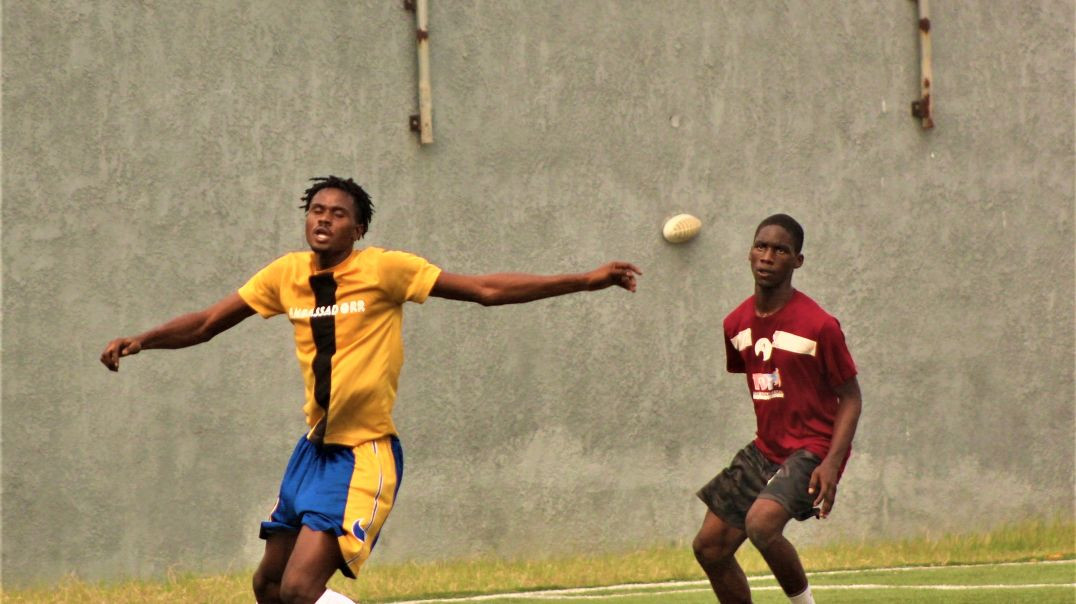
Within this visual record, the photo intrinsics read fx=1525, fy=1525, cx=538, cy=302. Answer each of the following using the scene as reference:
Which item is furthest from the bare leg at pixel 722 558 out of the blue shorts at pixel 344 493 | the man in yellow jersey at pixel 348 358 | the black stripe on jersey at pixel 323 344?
the black stripe on jersey at pixel 323 344

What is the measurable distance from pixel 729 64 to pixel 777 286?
4294mm

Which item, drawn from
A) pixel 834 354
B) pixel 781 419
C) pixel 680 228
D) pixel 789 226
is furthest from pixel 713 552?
pixel 680 228

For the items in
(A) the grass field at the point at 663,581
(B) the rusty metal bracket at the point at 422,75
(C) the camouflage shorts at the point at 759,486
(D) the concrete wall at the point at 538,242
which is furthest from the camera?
(B) the rusty metal bracket at the point at 422,75

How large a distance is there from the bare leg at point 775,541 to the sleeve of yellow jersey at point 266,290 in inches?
79.3

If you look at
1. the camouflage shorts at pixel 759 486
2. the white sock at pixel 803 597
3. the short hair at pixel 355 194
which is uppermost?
the short hair at pixel 355 194

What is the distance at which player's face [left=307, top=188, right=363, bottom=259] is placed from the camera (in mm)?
5523

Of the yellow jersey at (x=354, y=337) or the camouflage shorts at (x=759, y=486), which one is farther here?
the camouflage shorts at (x=759, y=486)

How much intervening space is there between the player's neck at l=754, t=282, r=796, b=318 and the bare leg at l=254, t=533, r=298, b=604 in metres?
2.17

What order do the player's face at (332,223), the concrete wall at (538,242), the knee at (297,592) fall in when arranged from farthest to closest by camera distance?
1. the concrete wall at (538,242)
2. the player's face at (332,223)
3. the knee at (297,592)

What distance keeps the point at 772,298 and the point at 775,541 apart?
1005 millimetres

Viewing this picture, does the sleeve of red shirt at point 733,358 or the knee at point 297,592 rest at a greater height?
the sleeve of red shirt at point 733,358

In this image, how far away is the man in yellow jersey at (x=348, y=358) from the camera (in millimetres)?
5328

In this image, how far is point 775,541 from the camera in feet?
20.1

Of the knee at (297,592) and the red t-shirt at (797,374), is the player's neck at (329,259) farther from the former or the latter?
the red t-shirt at (797,374)
